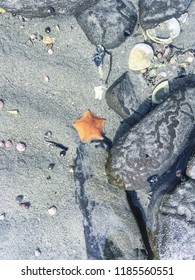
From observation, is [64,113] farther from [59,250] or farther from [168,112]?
[59,250]

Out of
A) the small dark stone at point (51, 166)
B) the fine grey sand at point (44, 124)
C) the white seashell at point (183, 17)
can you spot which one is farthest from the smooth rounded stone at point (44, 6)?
the small dark stone at point (51, 166)

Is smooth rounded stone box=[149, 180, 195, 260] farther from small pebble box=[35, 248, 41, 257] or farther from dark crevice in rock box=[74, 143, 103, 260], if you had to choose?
small pebble box=[35, 248, 41, 257]

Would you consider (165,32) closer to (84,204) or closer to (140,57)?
(140,57)

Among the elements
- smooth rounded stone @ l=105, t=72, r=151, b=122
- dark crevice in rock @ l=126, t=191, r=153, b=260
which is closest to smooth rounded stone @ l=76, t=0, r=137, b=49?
smooth rounded stone @ l=105, t=72, r=151, b=122

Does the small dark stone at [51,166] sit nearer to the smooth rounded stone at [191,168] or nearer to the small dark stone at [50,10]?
the smooth rounded stone at [191,168]
